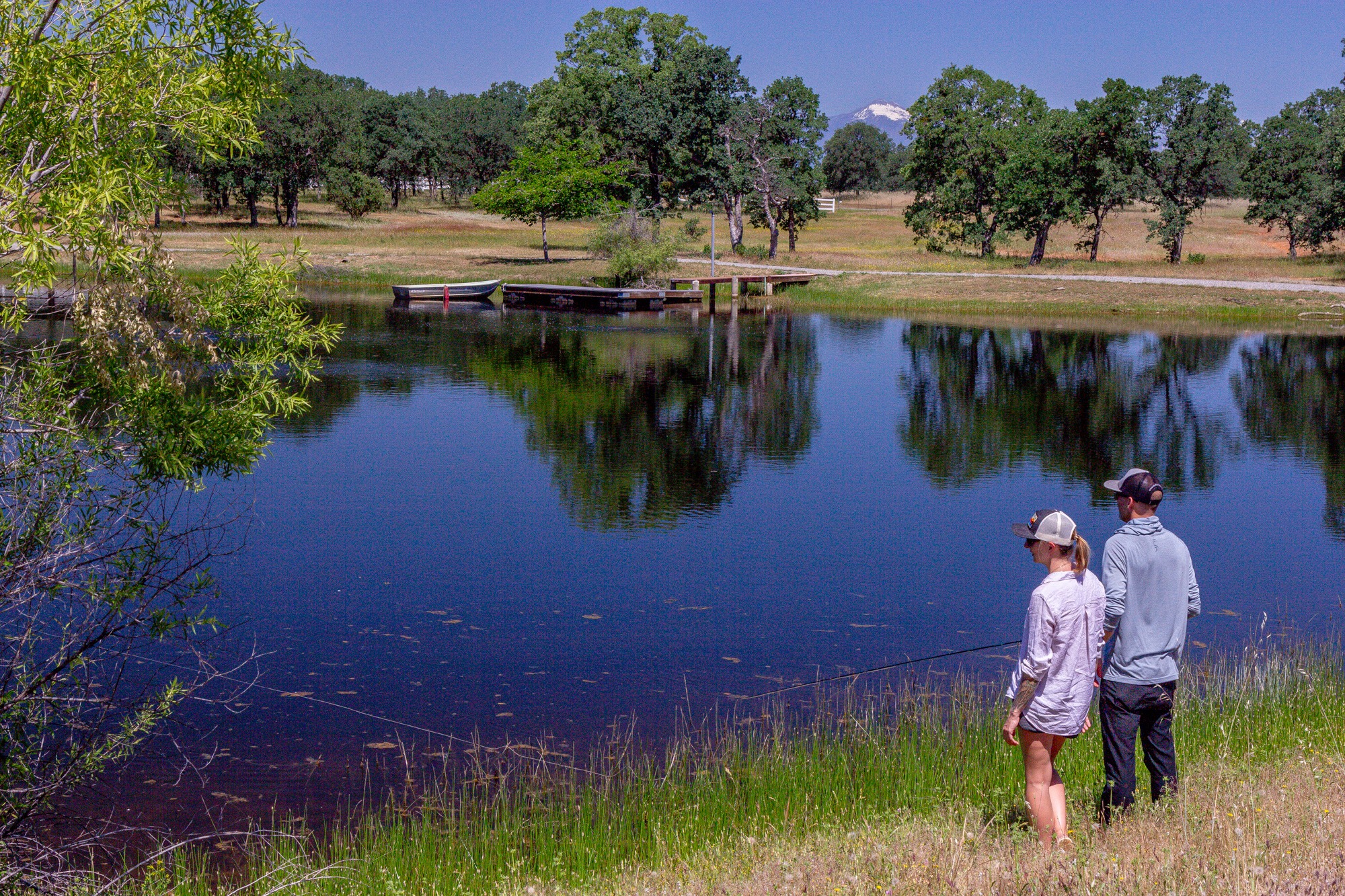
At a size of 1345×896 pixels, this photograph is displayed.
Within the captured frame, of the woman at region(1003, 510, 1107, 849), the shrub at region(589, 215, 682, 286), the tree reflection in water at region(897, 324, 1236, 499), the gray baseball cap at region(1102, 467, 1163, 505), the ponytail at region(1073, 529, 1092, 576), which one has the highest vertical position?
the shrub at region(589, 215, 682, 286)

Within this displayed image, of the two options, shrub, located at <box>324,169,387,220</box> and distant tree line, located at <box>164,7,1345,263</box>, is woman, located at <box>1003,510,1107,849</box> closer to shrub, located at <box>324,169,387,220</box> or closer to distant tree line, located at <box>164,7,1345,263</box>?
distant tree line, located at <box>164,7,1345,263</box>

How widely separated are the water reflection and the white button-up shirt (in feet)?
35.1

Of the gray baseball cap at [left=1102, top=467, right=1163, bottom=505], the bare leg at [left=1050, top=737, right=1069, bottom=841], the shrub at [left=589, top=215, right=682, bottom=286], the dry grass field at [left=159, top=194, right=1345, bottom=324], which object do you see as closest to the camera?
the bare leg at [left=1050, top=737, right=1069, bottom=841]

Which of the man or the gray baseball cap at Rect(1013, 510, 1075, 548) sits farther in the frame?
the man

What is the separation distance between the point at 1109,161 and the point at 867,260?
1422 cm

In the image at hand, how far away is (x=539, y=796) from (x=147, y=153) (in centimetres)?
502

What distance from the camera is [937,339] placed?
1660 inches

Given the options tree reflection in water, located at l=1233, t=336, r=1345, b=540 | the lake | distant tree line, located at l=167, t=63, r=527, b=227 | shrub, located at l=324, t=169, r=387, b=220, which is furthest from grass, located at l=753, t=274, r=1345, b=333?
shrub, located at l=324, t=169, r=387, b=220

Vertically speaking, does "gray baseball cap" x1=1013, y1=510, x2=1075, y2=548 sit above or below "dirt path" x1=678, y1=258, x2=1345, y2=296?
below

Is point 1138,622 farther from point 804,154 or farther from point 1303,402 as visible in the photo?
point 804,154

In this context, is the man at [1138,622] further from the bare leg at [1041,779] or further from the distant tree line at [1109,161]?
the distant tree line at [1109,161]

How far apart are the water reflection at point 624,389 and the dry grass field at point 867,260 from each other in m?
6.62

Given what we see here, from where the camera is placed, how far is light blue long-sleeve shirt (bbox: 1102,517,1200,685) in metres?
6.71

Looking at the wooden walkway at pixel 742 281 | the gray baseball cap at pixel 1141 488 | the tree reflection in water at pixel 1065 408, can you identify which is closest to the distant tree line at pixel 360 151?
the wooden walkway at pixel 742 281
